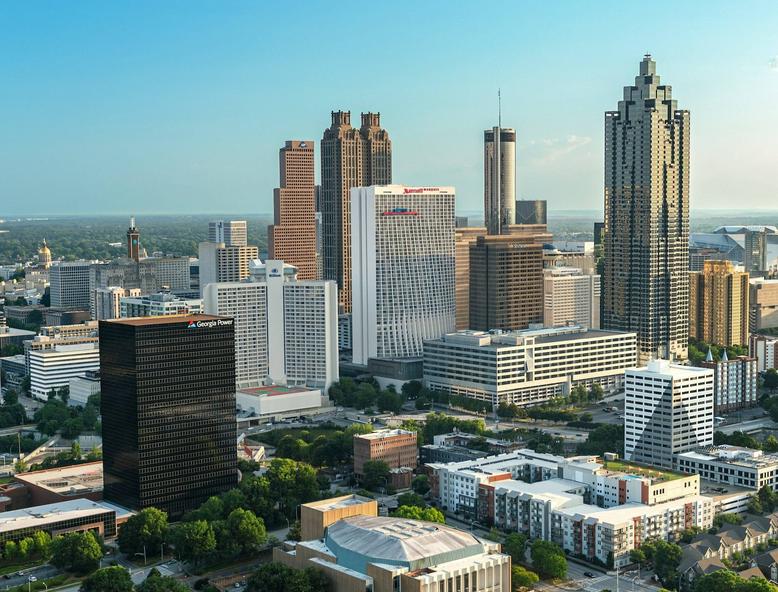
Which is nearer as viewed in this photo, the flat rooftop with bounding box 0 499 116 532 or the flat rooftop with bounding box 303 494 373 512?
the flat rooftop with bounding box 303 494 373 512

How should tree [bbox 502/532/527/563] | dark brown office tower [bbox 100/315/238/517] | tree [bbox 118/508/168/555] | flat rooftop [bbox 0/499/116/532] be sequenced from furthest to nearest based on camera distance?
dark brown office tower [bbox 100/315/238/517] < flat rooftop [bbox 0/499/116/532] < tree [bbox 118/508/168/555] < tree [bbox 502/532/527/563]

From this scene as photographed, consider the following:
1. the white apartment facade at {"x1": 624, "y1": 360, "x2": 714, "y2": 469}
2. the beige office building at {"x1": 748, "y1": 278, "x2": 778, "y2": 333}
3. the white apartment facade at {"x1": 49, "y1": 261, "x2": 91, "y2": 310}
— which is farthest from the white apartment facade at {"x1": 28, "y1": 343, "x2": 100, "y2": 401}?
the beige office building at {"x1": 748, "y1": 278, "x2": 778, "y2": 333}

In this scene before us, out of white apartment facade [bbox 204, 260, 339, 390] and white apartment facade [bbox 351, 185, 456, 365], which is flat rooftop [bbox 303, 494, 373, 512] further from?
white apartment facade [bbox 351, 185, 456, 365]

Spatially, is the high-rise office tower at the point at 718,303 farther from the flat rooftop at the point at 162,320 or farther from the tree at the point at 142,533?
the tree at the point at 142,533

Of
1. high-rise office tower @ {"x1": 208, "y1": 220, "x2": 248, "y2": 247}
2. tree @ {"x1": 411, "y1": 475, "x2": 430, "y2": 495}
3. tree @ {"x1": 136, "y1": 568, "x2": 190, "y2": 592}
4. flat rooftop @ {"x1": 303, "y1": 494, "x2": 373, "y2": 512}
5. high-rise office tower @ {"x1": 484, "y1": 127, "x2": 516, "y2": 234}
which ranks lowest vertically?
tree @ {"x1": 411, "y1": 475, "x2": 430, "y2": 495}

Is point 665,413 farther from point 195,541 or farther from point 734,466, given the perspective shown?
point 195,541
